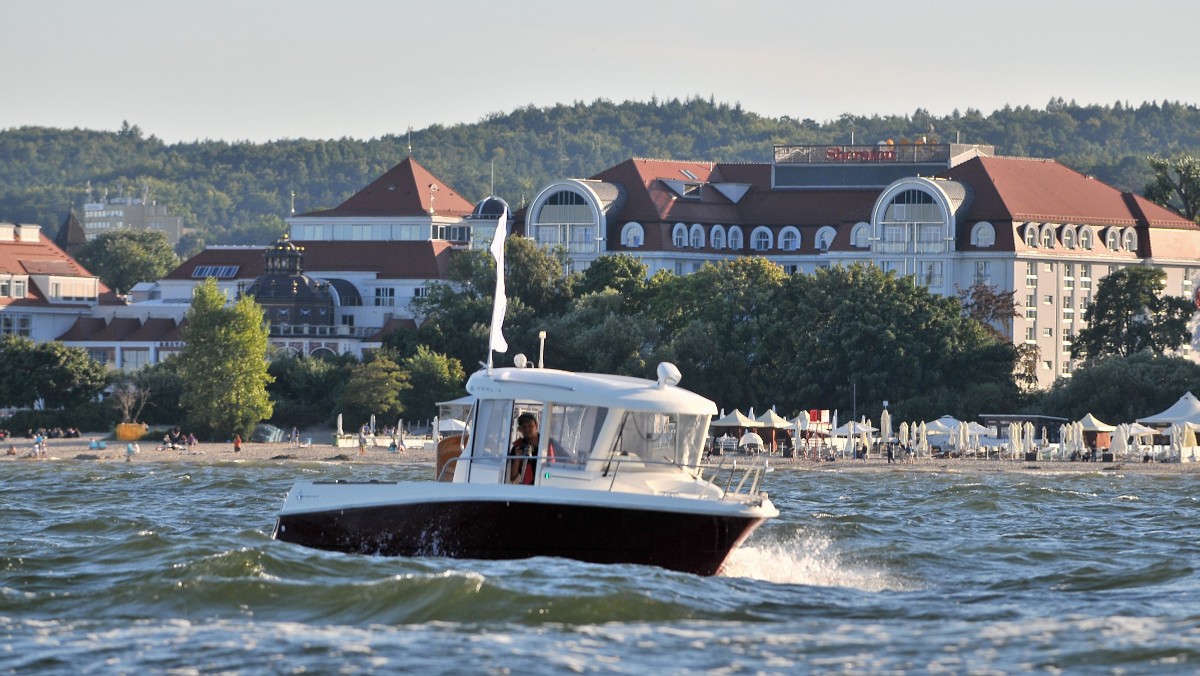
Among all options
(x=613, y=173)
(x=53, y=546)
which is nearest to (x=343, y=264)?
(x=613, y=173)

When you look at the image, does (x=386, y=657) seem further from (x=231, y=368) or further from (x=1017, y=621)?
(x=231, y=368)

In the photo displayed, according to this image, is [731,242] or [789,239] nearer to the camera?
[789,239]

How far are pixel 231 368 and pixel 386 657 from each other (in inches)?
3191

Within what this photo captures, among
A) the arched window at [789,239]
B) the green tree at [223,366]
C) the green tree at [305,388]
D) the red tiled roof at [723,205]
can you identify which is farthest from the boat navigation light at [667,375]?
the arched window at [789,239]

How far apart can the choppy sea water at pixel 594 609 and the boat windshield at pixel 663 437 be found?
5.66 feet

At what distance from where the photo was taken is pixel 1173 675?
25594mm

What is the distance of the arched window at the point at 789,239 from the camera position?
5906 inches

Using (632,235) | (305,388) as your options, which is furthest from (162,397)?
(632,235)

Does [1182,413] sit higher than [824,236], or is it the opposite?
[824,236]

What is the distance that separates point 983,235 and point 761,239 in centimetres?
1962

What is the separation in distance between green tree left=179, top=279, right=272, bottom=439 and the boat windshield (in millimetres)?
73167

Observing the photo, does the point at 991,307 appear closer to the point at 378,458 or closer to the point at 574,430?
the point at 378,458

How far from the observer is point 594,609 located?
29.0 metres

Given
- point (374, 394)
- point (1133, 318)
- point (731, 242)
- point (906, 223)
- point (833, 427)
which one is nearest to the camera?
point (833, 427)
